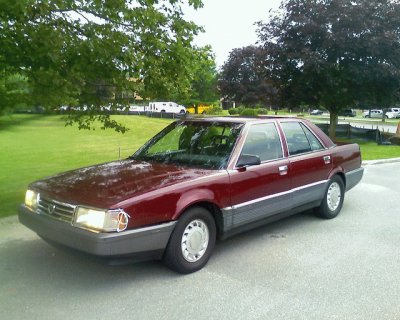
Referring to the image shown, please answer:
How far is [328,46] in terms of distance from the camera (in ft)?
56.6

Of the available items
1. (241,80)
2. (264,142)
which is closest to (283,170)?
(264,142)

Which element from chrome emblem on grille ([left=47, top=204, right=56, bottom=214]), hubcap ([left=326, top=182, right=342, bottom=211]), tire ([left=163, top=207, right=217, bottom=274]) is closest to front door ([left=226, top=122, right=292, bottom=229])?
tire ([left=163, top=207, right=217, bottom=274])

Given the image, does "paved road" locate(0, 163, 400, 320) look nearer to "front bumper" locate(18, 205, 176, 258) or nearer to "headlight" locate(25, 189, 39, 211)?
"front bumper" locate(18, 205, 176, 258)

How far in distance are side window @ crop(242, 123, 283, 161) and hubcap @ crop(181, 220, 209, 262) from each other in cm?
107

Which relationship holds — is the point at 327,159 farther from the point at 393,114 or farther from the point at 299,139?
the point at 393,114

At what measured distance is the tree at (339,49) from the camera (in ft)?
55.8

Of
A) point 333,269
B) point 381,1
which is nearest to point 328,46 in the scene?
point 381,1

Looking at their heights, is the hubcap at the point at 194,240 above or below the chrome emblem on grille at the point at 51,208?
below

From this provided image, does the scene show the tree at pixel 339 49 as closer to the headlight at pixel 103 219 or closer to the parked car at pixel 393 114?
the headlight at pixel 103 219

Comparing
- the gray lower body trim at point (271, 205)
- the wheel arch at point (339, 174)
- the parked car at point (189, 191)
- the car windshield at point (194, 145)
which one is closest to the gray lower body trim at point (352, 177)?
the wheel arch at point (339, 174)

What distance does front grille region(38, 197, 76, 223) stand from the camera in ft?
11.9

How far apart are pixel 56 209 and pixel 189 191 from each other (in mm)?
1232

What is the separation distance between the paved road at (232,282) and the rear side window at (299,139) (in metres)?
1.11

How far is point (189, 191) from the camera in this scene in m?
3.90
